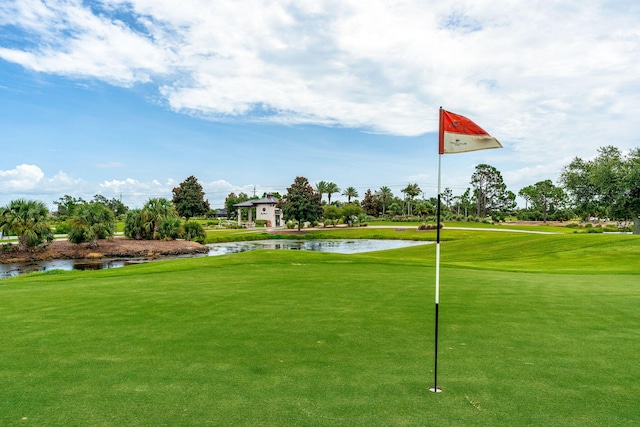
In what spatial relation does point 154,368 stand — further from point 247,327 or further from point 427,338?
point 427,338

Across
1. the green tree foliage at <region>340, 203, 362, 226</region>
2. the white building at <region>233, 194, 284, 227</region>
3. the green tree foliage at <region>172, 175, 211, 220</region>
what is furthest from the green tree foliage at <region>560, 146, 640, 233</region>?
the green tree foliage at <region>172, 175, 211, 220</region>

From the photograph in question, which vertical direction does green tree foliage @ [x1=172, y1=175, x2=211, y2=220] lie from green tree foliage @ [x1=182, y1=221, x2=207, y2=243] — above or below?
above

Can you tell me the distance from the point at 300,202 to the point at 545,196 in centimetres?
7559

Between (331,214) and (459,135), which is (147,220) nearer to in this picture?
(459,135)

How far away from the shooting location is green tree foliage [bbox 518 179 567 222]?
115438 millimetres

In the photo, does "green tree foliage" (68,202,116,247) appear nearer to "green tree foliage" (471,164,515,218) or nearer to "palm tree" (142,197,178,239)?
"palm tree" (142,197,178,239)

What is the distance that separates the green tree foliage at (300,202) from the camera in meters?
82.9

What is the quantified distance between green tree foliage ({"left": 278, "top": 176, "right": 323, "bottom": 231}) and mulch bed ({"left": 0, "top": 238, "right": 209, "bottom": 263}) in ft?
116

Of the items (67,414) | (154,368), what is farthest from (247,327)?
(67,414)

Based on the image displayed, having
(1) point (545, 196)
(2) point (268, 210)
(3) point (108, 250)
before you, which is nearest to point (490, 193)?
(1) point (545, 196)

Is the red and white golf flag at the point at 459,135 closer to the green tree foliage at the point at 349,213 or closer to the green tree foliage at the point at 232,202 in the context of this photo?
the green tree foliage at the point at 349,213

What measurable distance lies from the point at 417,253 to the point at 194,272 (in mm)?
24864

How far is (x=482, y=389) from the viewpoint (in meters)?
5.33

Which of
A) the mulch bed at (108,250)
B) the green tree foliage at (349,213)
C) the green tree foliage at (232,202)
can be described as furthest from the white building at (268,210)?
the mulch bed at (108,250)
